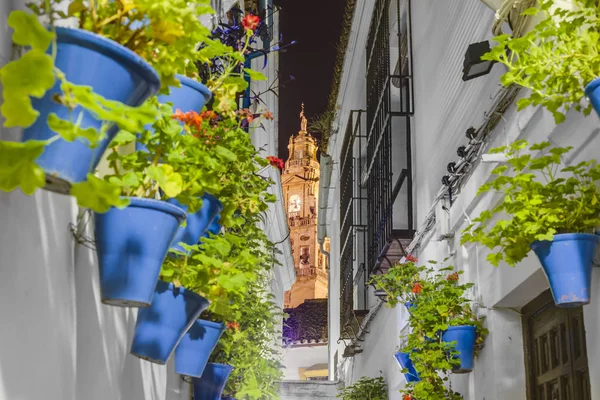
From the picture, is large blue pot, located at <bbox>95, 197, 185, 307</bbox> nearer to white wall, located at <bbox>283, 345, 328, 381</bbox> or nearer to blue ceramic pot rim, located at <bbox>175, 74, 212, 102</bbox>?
blue ceramic pot rim, located at <bbox>175, 74, 212, 102</bbox>

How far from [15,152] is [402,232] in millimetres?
9637

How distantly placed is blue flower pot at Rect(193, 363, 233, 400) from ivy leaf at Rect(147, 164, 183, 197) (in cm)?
326

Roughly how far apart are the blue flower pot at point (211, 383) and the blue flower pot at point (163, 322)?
2379 millimetres

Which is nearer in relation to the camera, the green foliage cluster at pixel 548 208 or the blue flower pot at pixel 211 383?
the green foliage cluster at pixel 548 208

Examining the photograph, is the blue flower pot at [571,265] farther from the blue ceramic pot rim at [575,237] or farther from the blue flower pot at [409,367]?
the blue flower pot at [409,367]

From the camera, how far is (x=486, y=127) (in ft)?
23.0

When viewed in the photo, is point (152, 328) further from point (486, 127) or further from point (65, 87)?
point (486, 127)

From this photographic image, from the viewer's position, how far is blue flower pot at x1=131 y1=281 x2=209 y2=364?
9.37ft

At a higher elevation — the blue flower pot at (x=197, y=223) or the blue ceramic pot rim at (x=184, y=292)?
the blue flower pot at (x=197, y=223)

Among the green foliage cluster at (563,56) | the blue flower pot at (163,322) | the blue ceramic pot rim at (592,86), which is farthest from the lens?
the green foliage cluster at (563,56)

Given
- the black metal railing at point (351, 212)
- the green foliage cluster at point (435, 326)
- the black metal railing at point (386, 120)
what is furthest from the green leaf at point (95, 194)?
the black metal railing at point (351, 212)

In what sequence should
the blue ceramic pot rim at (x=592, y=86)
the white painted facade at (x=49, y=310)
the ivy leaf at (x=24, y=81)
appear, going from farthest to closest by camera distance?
the blue ceramic pot rim at (x=592, y=86) → the white painted facade at (x=49, y=310) → the ivy leaf at (x=24, y=81)

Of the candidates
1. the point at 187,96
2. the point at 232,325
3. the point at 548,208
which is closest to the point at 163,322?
the point at 187,96

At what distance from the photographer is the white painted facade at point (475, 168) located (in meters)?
5.33
